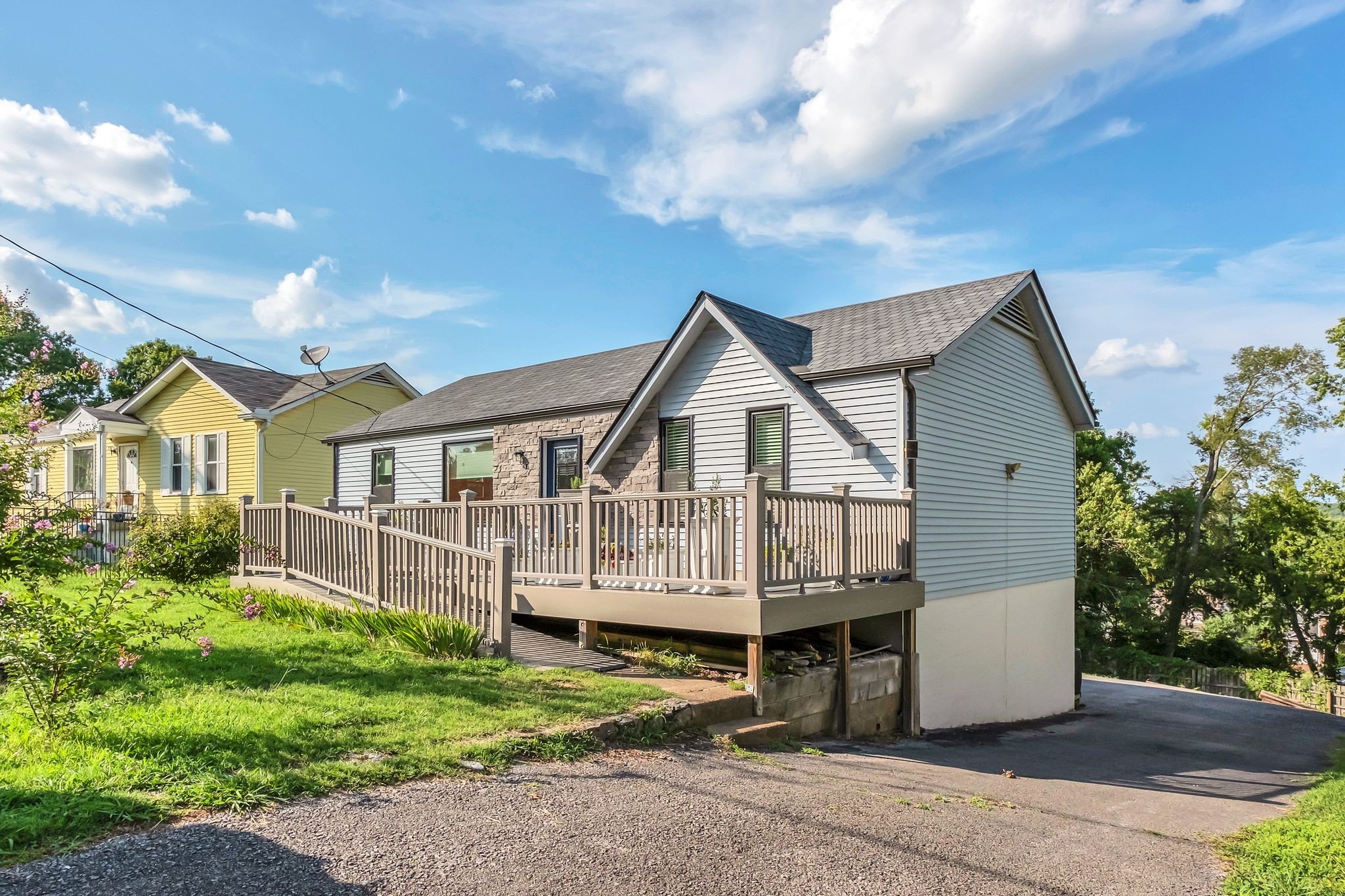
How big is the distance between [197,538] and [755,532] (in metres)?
9.34

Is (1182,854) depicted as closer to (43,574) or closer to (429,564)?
(429,564)

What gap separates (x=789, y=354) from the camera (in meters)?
12.9

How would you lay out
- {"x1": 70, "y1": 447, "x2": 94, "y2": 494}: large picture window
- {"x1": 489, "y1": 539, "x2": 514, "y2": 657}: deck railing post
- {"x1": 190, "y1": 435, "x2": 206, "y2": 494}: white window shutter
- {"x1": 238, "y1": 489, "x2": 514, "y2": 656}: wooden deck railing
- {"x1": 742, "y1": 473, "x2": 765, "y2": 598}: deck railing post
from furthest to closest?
{"x1": 70, "y1": 447, "x2": 94, "y2": 494}: large picture window, {"x1": 190, "y1": 435, "x2": 206, "y2": 494}: white window shutter, {"x1": 238, "y1": 489, "x2": 514, "y2": 656}: wooden deck railing, {"x1": 489, "y1": 539, "x2": 514, "y2": 657}: deck railing post, {"x1": 742, "y1": 473, "x2": 765, "y2": 598}: deck railing post

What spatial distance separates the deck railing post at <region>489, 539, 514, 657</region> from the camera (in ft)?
27.9

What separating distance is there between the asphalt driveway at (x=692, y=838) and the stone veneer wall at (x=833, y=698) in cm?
79

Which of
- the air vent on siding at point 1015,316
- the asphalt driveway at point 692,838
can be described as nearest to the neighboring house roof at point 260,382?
the air vent on siding at point 1015,316

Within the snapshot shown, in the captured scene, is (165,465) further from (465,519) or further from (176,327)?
(465,519)

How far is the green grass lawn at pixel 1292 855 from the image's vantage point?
512 centimetres

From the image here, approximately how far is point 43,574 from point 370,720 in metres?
3.60

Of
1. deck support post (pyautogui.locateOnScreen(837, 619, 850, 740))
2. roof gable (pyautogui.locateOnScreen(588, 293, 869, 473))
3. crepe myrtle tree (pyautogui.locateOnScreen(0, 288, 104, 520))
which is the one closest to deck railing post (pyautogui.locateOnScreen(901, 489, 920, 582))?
roof gable (pyautogui.locateOnScreen(588, 293, 869, 473))

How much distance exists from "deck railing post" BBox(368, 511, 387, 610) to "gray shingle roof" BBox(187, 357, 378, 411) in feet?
44.7

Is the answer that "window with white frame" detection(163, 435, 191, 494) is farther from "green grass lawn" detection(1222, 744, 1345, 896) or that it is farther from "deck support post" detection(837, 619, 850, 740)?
"green grass lawn" detection(1222, 744, 1345, 896)

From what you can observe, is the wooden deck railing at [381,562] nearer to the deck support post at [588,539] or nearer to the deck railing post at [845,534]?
the deck support post at [588,539]

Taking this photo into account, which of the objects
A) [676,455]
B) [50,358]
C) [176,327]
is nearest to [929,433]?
[676,455]
